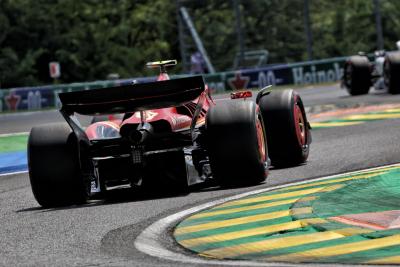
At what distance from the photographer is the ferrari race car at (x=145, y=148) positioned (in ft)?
36.0

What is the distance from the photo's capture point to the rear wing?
11070mm

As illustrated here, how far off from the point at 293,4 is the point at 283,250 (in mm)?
47881

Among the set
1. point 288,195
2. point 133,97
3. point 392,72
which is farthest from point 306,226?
point 392,72

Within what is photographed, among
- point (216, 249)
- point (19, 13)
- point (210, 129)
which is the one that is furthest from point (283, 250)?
point (19, 13)

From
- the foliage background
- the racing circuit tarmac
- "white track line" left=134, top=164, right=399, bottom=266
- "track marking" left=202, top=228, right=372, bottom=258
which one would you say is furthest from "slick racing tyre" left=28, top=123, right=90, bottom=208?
the foliage background

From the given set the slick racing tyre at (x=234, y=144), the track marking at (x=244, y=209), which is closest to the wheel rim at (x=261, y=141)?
the slick racing tyre at (x=234, y=144)

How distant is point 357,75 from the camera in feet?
85.1

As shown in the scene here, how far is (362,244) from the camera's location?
7176mm

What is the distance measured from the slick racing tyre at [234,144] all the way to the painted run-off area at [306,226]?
23.5 inches

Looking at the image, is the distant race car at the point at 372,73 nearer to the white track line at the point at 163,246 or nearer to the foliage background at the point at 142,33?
the white track line at the point at 163,246

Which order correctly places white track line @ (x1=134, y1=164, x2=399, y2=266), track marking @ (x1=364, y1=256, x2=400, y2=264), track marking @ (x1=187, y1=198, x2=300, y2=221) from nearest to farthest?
track marking @ (x1=364, y1=256, x2=400, y2=264) < white track line @ (x1=134, y1=164, x2=399, y2=266) < track marking @ (x1=187, y1=198, x2=300, y2=221)

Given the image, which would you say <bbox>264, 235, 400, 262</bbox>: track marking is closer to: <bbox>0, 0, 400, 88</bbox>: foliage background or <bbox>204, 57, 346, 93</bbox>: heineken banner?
<bbox>204, 57, 346, 93</bbox>: heineken banner

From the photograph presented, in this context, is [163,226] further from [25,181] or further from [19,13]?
[19,13]

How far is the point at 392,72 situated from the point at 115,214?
1570cm
